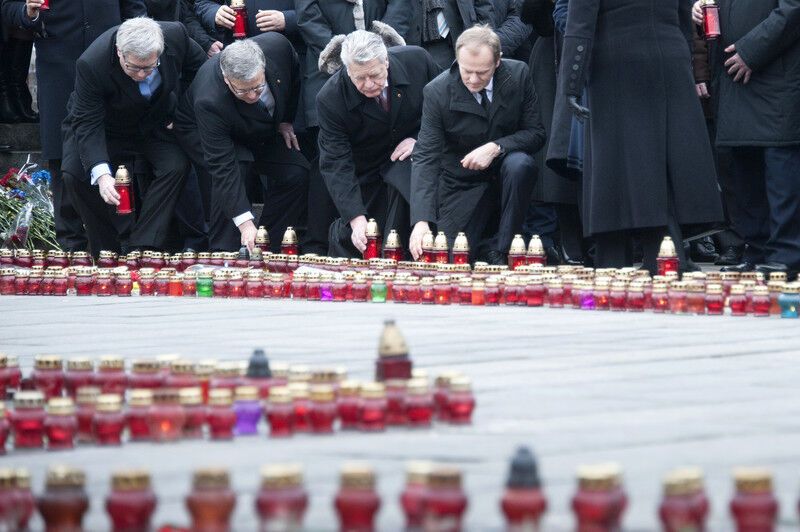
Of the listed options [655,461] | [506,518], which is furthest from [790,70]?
[506,518]

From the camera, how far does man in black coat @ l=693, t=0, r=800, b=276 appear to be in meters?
10.5

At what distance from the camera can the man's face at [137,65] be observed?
41.1 feet

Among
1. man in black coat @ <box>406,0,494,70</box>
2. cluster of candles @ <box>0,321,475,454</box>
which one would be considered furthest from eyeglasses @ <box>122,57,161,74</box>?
cluster of candles @ <box>0,321,475,454</box>

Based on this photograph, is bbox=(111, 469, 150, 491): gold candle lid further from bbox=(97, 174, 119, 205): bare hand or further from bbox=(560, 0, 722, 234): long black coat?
bbox=(97, 174, 119, 205): bare hand

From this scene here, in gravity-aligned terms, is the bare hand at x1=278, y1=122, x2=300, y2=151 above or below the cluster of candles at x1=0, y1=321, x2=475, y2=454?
above

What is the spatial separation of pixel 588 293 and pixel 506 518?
5.48 m

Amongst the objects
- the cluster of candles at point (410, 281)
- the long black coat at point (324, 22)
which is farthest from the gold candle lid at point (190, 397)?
the long black coat at point (324, 22)

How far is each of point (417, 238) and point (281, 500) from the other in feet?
24.7

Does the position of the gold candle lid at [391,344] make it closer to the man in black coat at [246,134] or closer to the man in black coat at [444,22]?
the man in black coat at [246,134]

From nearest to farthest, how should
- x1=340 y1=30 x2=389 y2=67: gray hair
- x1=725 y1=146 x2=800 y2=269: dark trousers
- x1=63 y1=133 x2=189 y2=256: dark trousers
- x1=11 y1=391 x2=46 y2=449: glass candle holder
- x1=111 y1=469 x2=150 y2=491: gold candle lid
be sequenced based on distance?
1. x1=111 y1=469 x2=150 y2=491: gold candle lid
2. x1=11 y1=391 x2=46 y2=449: glass candle holder
3. x1=725 y1=146 x2=800 y2=269: dark trousers
4. x1=340 y1=30 x2=389 y2=67: gray hair
5. x1=63 y1=133 x2=189 y2=256: dark trousers

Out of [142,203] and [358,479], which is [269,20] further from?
[358,479]

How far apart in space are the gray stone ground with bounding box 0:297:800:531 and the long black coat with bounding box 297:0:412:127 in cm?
373

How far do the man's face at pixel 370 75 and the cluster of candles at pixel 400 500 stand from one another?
323 inches

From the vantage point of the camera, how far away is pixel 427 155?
1171cm
